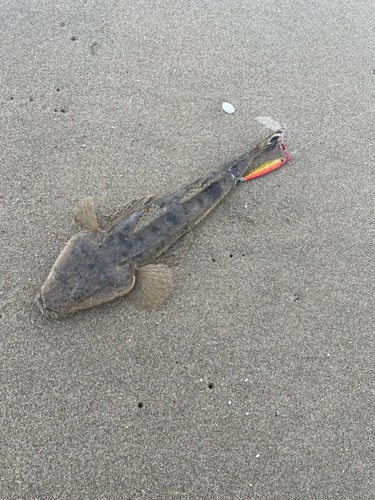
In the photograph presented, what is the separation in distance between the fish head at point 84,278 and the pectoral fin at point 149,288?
0.08 meters

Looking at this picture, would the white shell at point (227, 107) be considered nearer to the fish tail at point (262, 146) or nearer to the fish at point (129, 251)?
the fish tail at point (262, 146)

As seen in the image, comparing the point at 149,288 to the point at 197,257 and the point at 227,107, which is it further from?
the point at 227,107

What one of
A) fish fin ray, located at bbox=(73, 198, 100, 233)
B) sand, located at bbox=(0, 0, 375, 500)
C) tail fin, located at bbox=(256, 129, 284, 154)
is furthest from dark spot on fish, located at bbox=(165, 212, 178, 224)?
tail fin, located at bbox=(256, 129, 284, 154)

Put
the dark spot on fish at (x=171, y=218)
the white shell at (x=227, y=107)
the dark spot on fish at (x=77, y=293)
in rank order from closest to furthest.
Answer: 1. the dark spot on fish at (x=77, y=293)
2. the dark spot on fish at (x=171, y=218)
3. the white shell at (x=227, y=107)

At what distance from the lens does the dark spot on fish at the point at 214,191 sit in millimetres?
3051

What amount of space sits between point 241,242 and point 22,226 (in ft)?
6.36

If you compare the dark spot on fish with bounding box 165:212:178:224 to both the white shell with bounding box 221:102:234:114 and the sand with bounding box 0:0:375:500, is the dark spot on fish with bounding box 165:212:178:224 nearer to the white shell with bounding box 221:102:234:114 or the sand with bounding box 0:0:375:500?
the sand with bounding box 0:0:375:500

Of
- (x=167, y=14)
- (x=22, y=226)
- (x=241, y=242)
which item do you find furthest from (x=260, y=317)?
(x=167, y=14)

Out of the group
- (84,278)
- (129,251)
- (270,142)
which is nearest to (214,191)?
(270,142)

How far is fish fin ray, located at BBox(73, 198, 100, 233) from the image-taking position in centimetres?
280

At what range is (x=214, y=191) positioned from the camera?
307 cm

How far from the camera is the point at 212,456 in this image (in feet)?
7.89

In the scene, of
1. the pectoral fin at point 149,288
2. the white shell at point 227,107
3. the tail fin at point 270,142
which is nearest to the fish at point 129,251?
the pectoral fin at point 149,288

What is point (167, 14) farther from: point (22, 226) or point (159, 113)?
point (22, 226)
